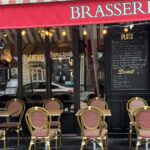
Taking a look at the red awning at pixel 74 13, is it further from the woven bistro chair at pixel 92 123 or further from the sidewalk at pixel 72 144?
the sidewalk at pixel 72 144

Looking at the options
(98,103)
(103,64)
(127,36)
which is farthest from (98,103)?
(127,36)

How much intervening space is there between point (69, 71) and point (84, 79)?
1.42 ft

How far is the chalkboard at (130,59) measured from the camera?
8.90 meters

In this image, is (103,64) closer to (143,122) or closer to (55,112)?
(55,112)

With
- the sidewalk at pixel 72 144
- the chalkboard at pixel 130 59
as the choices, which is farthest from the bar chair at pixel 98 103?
the sidewalk at pixel 72 144

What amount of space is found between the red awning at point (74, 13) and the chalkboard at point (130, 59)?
2797mm

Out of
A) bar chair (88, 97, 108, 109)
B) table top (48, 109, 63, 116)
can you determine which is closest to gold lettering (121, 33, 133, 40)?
bar chair (88, 97, 108, 109)

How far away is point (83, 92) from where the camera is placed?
30.7 feet

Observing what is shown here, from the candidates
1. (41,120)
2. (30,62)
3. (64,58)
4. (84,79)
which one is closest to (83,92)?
(84,79)

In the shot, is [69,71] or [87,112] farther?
[69,71]

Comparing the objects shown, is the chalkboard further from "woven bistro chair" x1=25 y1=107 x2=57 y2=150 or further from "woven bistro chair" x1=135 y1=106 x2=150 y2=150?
"woven bistro chair" x1=25 y1=107 x2=57 y2=150

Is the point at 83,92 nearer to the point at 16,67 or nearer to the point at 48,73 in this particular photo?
the point at 48,73

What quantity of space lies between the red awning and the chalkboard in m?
2.80

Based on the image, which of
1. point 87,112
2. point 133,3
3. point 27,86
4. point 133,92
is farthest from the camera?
point 27,86
